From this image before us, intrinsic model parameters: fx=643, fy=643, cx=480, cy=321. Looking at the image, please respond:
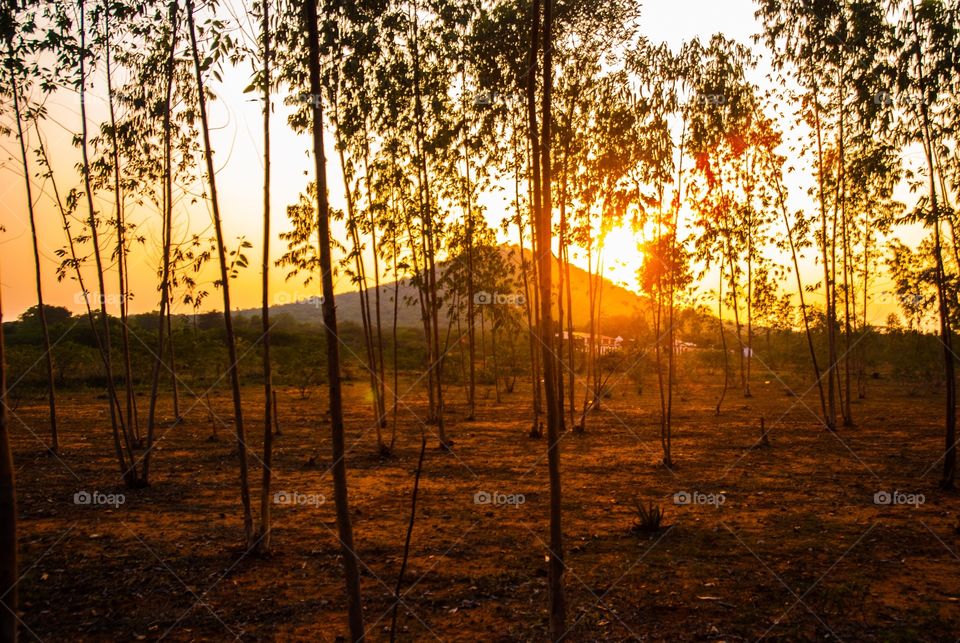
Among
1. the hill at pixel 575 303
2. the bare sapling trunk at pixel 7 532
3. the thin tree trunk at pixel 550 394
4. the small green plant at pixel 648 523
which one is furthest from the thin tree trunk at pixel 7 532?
the small green plant at pixel 648 523

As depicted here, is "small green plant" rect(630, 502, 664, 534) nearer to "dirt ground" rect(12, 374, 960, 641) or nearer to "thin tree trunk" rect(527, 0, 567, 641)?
"dirt ground" rect(12, 374, 960, 641)

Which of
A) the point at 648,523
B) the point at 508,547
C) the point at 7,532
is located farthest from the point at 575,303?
the point at 7,532

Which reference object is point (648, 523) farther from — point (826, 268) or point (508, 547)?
point (826, 268)

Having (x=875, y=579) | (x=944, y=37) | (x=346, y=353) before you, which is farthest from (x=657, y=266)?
(x=346, y=353)

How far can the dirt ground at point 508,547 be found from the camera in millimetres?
7735

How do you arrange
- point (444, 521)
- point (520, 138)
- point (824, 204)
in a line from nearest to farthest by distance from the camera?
point (444, 521) → point (824, 204) → point (520, 138)

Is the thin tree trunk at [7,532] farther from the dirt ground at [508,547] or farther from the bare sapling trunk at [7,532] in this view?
→ the dirt ground at [508,547]

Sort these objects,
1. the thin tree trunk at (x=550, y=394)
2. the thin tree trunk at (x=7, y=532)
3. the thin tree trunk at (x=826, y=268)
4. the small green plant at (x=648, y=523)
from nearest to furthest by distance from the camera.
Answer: the thin tree trunk at (x=7, y=532) < the thin tree trunk at (x=550, y=394) < the small green plant at (x=648, y=523) < the thin tree trunk at (x=826, y=268)

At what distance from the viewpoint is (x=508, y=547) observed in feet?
34.8

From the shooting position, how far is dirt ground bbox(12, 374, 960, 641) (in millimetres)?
7735

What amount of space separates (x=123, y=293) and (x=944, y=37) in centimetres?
1851

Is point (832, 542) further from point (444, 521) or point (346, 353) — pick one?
point (346, 353)

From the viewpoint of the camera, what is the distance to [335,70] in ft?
50.2

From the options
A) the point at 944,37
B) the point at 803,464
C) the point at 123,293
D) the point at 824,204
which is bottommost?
the point at 803,464
